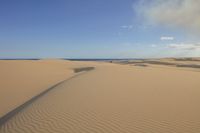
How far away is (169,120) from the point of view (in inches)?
210

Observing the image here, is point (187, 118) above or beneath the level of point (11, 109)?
above

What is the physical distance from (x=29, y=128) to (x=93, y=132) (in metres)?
1.62

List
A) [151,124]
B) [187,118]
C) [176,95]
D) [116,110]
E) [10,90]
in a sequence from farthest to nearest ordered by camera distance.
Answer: [10,90]
[176,95]
[116,110]
[187,118]
[151,124]

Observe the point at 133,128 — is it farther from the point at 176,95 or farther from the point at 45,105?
the point at 176,95

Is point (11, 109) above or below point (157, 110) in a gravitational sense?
below

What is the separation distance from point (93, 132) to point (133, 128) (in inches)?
38.5

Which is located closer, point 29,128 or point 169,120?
point 29,128

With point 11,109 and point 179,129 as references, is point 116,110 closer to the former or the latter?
point 179,129

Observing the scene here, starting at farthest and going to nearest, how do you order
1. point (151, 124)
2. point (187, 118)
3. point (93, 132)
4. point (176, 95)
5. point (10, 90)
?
point (10, 90) < point (176, 95) < point (187, 118) < point (151, 124) < point (93, 132)

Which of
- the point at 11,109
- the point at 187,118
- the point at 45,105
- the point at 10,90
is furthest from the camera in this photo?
the point at 10,90

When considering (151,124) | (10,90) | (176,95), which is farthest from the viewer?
(10,90)

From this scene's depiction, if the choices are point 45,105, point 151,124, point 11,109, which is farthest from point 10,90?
point 151,124

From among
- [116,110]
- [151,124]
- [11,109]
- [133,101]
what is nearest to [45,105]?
[11,109]

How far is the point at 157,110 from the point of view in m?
6.23
